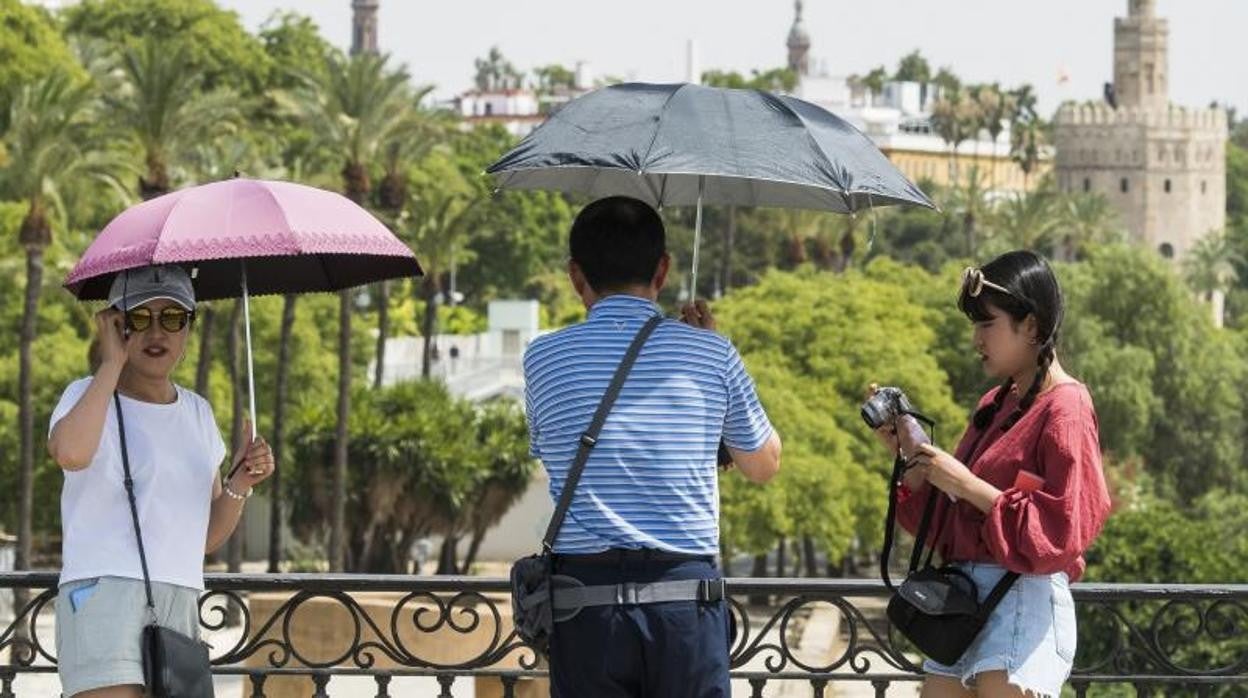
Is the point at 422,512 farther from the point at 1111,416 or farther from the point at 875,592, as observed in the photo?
the point at 875,592

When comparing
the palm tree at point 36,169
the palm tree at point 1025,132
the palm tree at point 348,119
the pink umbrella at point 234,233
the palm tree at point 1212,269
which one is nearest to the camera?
the pink umbrella at point 234,233

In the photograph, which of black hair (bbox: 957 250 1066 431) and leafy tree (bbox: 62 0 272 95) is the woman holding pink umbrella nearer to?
black hair (bbox: 957 250 1066 431)

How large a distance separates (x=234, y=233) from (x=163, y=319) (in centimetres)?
41

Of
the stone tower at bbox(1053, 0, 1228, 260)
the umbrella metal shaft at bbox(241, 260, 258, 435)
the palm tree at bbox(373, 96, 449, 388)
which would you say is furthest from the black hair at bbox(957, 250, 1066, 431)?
the stone tower at bbox(1053, 0, 1228, 260)

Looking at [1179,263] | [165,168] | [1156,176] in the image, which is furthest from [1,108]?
[1156,176]

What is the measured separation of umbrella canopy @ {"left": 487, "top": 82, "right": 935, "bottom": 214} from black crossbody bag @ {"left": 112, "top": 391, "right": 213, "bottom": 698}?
116cm

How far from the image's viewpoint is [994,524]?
6.32m

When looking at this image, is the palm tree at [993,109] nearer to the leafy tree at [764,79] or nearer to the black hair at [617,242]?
the leafy tree at [764,79]

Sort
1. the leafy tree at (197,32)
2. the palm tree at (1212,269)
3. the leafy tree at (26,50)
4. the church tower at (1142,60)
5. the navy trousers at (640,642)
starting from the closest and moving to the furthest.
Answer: the navy trousers at (640,642)
the leafy tree at (26,50)
the leafy tree at (197,32)
the palm tree at (1212,269)
the church tower at (1142,60)

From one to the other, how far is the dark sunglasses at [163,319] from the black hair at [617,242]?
36.9 inches

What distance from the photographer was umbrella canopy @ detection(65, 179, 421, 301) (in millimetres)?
6785

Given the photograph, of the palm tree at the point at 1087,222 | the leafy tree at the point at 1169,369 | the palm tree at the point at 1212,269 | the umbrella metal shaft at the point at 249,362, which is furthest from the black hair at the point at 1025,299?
the palm tree at the point at 1212,269

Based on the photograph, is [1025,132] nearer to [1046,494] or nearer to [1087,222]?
[1087,222]

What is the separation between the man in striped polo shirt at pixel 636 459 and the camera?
6090 mm
